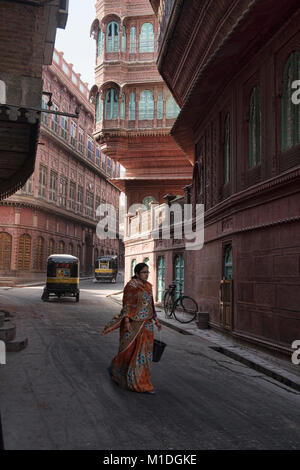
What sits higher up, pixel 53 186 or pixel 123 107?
pixel 123 107

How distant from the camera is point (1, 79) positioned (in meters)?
9.87

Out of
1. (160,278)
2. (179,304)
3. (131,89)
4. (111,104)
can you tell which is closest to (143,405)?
(179,304)

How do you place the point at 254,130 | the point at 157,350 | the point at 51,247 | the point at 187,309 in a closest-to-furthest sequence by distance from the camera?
the point at 157,350
the point at 254,130
the point at 187,309
the point at 51,247

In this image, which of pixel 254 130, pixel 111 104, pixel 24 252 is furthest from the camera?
pixel 24 252

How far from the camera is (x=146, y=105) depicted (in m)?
28.5

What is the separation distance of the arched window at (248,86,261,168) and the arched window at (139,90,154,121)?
1791cm

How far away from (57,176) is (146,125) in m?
21.9

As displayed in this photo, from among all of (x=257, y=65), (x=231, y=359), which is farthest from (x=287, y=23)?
(x=231, y=359)

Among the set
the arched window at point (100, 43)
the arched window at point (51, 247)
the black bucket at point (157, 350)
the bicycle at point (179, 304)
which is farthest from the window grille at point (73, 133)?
the black bucket at point (157, 350)

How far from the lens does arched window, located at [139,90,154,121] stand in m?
28.4

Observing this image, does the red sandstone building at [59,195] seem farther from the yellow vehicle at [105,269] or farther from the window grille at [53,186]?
the yellow vehicle at [105,269]

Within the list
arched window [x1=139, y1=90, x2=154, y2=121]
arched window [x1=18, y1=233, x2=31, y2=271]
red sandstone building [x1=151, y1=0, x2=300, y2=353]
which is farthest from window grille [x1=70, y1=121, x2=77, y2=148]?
red sandstone building [x1=151, y1=0, x2=300, y2=353]

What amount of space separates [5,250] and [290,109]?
115 feet

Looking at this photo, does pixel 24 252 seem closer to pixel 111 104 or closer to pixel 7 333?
pixel 111 104
